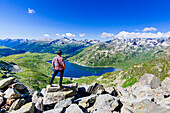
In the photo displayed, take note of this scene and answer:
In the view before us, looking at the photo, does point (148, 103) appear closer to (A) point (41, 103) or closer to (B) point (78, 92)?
(B) point (78, 92)

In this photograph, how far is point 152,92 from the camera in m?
18.6

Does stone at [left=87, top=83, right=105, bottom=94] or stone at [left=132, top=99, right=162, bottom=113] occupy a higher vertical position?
stone at [left=132, top=99, right=162, bottom=113]

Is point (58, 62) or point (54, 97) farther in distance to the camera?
point (58, 62)

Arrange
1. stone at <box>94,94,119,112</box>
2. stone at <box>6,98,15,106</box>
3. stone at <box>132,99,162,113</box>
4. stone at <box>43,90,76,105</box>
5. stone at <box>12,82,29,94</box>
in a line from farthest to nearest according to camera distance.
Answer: stone at <box>12,82,29,94</box> → stone at <box>43,90,76,105</box> → stone at <box>6,98,15,106</box> → stone at <box>94,94,119,112</box> → stone at <box>132,99,162,113</box>

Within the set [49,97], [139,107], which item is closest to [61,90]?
[49,97]

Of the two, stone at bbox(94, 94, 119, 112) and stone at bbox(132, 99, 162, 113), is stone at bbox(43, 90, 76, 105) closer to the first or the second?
stone at bbox(94, 94, 119, 112)

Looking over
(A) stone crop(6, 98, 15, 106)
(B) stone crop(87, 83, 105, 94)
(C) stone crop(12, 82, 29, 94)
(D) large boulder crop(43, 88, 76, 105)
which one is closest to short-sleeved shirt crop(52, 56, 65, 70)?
(D) large boulder crop(43, 88, 76, 105)

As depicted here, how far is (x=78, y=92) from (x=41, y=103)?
25.2 ft

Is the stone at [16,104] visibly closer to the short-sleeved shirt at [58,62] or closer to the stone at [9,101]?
the stone at [9,101]

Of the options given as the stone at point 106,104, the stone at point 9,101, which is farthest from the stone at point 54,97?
the stone at point 106,104

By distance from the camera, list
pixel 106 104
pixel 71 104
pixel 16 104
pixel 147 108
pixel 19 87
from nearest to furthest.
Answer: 1. pixel 147 108
2. pixel 71 104
3. pixel 16 104
4. pixel 106 104
5. pixel 19 87

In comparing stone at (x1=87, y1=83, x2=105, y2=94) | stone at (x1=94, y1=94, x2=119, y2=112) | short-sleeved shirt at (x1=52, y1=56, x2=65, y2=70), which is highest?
short-sleeved shirt at (x1=52, y1=56, x2=65, y2=70)

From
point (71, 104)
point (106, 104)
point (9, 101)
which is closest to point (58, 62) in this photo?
point (71, 104)

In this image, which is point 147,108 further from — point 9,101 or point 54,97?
point 9,101
